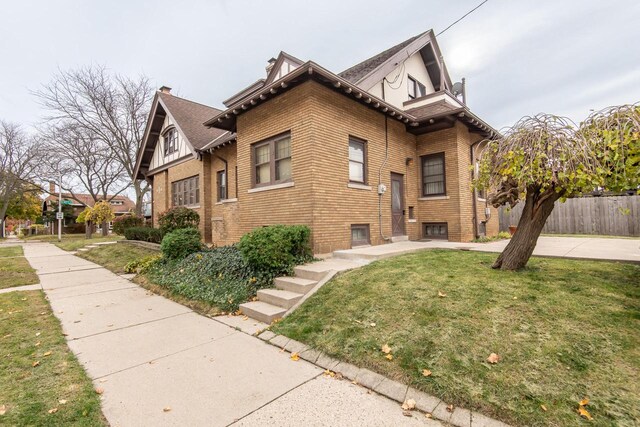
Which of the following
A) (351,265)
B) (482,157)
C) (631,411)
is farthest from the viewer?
(351,265)

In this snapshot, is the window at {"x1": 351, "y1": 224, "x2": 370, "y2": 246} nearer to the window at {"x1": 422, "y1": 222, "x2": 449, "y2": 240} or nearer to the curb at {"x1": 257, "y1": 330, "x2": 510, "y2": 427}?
the window at {"x1": 422, "y1": 222, "x2": 449, "y2": 240}

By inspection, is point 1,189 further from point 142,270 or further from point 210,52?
point 142,270

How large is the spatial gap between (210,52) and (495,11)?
44.2 feet

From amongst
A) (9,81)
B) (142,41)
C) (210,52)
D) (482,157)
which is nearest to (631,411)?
(482,157)

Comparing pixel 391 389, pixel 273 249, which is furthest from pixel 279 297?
pixel 391 389

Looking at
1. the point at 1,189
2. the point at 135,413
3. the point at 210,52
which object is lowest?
the point at 135,413

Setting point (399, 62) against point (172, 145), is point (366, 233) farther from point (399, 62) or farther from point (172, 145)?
point (172, 145)

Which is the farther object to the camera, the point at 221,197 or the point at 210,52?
the point at 210,52

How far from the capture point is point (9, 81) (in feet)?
65.9

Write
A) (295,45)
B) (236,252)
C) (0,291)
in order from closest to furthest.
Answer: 1. (0,291)
2. (236,252)
3. (295,45)

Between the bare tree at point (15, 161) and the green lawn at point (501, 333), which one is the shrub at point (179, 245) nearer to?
the green lawn at point (501, 333)

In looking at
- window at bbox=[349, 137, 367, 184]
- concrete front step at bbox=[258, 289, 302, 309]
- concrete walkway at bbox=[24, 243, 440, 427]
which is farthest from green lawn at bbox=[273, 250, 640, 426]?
window at bbox=[349, 137, 367, 184]

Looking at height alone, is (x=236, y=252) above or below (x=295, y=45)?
below

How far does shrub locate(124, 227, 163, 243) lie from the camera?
13.0 meters
